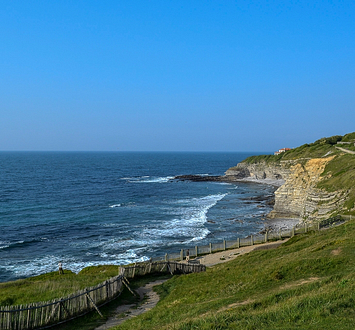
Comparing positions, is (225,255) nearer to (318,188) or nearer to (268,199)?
(318,188)

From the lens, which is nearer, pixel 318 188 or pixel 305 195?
pixel 318 188

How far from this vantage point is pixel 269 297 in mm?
12094

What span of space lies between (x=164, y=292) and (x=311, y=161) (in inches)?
1883

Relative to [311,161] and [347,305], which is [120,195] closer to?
[311,161]

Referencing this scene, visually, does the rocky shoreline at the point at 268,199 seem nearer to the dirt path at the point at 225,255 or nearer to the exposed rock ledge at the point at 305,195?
the exposed rock ledge at the point at 305,195

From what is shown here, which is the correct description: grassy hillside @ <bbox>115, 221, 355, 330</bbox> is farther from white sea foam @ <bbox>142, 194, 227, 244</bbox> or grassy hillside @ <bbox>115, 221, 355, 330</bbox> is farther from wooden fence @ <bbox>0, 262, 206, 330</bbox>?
white sea foam @ <bbox>142, 194, 227, 244</bbox>

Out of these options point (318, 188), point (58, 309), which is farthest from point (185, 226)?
point (58, 309)

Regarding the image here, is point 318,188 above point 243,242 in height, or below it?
above

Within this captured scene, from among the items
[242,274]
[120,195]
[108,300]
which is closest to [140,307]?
[108,300]

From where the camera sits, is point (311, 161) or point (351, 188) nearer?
point (351, 188)

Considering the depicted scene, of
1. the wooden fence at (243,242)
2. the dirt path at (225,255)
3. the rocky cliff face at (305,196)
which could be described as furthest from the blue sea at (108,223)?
the dirt path at (225,255)

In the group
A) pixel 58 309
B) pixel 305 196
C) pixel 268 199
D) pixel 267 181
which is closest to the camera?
pixel 58 309

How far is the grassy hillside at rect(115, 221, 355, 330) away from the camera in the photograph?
30.8 feet

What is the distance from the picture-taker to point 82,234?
4666 centimetres
